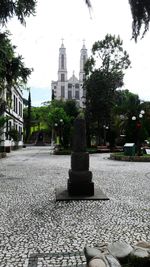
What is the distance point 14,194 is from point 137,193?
3.11 meters

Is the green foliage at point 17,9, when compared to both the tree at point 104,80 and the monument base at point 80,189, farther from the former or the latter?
the tree at point 104,80

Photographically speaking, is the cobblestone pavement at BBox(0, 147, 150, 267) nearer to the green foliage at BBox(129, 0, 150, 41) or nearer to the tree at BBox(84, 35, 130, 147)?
the green foliage at BBox(129, 0, 150, 41)

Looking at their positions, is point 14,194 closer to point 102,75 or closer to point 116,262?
point 116,262

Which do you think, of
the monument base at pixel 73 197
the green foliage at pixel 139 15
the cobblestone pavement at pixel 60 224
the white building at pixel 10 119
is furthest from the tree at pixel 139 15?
the white building at pixel 10 119

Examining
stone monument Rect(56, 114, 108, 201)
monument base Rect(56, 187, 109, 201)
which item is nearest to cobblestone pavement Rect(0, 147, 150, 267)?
monument base Rect(56, 187, 109, 201)

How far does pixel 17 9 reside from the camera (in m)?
9.48

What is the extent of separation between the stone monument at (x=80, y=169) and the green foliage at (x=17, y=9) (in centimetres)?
347

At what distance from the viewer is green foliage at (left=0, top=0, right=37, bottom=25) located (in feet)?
27.6

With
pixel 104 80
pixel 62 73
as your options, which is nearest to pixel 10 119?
pixel 104 80

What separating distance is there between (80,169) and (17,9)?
17.0 feet

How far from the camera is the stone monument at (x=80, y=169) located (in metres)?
7.63

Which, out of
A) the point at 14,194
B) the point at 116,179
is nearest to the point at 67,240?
the point at 14,194

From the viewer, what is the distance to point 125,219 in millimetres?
5496

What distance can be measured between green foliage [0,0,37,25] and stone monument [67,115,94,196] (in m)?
3.47
